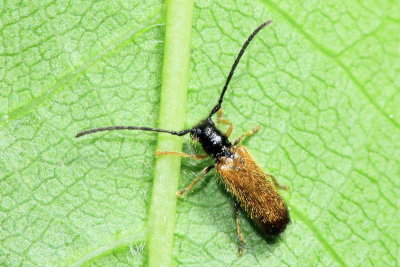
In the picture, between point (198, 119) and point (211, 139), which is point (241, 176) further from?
point (198, 119)

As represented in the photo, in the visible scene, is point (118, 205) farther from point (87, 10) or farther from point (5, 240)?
point (87, 10)

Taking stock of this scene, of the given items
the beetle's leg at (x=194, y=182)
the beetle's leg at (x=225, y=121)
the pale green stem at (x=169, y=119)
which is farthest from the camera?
the beetle's leg at (x=225, y=121)

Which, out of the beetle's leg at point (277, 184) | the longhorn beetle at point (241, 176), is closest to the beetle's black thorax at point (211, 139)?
the longhorn beetle at point (241, 176)

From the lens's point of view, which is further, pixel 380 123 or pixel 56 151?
pixel 380 123

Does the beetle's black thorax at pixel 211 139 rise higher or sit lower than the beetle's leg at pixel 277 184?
higher

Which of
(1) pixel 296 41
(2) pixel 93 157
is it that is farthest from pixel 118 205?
(1) pixel 296 41

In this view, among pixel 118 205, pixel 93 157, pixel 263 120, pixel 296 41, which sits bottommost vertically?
pixel 118 205

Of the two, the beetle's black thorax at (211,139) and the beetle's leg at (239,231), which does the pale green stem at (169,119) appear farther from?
the beetle's leg at (239,231)
